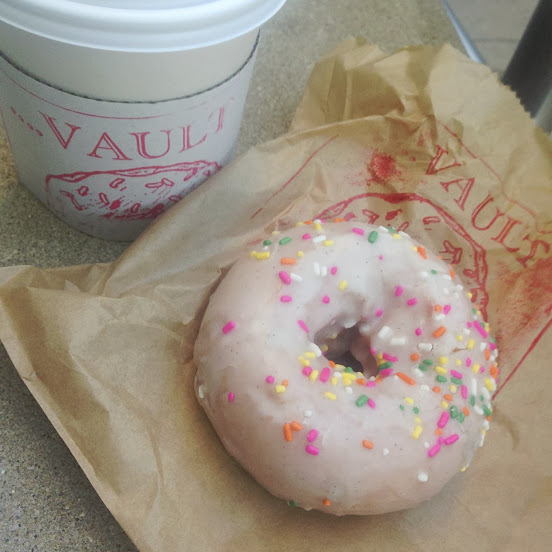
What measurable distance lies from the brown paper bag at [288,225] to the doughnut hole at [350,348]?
168 millimetres

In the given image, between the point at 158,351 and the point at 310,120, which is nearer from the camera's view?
the point at 158,351

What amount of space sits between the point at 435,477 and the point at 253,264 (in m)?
0.33

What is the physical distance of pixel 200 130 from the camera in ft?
2.55

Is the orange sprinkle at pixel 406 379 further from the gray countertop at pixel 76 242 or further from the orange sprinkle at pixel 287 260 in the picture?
the gray countertop at pixel 76 242

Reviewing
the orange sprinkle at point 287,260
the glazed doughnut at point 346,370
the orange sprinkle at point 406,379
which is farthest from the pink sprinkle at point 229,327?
the orange sprinkle at point 406,379

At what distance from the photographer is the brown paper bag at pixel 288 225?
0.74 meters

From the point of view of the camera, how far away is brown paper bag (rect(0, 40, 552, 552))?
29.0 inches

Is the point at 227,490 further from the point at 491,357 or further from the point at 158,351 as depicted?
the point at 491,357

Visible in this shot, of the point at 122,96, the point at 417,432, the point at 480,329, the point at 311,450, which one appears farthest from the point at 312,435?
the point at 122,96

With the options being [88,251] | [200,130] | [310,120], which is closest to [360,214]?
[310,120]

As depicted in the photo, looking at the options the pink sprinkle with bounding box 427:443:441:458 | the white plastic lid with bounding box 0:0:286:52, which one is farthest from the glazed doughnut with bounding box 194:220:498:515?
the white plastic lid with bounding box 0:0:286:52

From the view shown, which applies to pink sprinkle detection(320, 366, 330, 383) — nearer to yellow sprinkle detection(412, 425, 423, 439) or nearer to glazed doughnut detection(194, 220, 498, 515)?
glazed doughnut detection(194, 220, 498, 515)

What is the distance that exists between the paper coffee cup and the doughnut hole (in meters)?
0.28

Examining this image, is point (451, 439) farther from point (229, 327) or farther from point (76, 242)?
point (76, 242)
